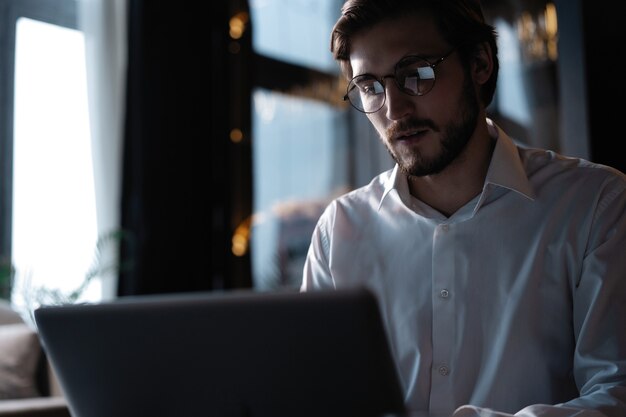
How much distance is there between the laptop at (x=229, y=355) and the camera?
2.60ft

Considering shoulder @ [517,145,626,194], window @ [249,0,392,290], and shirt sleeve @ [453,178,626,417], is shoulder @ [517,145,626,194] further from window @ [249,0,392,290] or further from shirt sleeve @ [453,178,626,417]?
window @ [249,0,392,290]

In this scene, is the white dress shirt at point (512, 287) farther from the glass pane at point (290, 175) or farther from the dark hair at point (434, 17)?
the glass pane at point (290, 175)

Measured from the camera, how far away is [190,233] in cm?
499

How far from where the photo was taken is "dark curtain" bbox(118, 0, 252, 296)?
481cm

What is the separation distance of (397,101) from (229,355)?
76cm

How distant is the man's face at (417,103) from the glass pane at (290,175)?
107 inches

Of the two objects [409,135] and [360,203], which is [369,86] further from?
[360,203]

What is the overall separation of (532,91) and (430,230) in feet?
6.35

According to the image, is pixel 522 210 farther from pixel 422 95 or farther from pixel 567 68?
pixel 567 68

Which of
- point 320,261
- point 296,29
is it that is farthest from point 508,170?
Answer: point 296,29

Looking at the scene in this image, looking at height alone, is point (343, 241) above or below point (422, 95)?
below

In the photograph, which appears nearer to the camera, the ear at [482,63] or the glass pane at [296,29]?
the ear at [482,63]

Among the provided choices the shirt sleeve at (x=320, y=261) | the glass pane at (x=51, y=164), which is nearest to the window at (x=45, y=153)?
the glass pane at (x=51, y=164)

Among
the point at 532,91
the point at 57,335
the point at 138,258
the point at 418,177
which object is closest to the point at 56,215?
the point at 138,258
